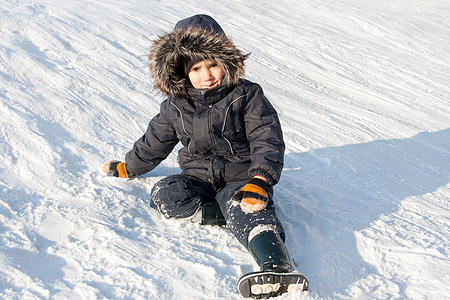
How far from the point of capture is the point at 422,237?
2.19m

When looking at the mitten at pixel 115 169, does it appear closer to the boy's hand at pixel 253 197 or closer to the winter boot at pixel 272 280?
the boy's hand at pixel 253 197

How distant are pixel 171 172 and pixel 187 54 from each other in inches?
34.5

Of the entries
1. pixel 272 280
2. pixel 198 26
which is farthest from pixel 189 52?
Answer: pixel 272 280

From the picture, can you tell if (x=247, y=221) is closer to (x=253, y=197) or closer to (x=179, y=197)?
(x=253, y=197)

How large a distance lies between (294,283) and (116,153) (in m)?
1.63

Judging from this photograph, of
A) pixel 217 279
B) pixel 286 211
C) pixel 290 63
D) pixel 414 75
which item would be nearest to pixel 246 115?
pixel 286 211

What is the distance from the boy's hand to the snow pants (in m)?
0.04

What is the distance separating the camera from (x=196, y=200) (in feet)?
7.06

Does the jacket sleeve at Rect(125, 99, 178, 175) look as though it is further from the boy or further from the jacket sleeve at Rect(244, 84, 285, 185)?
the jacket sleeve at Rect(244, 84, 285, 185)

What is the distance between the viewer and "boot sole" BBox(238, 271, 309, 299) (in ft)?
5.11

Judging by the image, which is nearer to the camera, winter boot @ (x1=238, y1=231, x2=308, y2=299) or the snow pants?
winter boot @ (x1=238, y1=231, x2=308, y2=299)

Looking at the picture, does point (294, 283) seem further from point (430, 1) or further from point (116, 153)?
point (430, 1)

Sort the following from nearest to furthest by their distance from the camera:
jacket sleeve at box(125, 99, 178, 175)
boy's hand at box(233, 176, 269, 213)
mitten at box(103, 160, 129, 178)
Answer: boy's hand at box(233, 176, 269, 213) → jacket sleeve at box(125, 99, 178, 175) → mitten at box(103, 160, 129, 178)

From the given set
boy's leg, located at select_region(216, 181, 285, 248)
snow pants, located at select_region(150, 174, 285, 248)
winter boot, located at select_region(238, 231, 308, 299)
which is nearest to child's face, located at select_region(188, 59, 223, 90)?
snow pants, located at select_region(150, 174, 285, 248)
